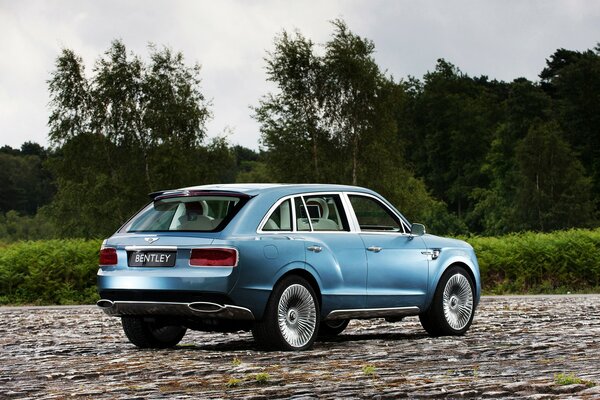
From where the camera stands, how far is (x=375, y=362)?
10.7 meters

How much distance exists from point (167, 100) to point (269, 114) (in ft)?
23.9

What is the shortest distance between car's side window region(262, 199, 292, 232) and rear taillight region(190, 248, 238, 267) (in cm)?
77

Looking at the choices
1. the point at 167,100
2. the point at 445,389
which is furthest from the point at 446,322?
the point at 167,100

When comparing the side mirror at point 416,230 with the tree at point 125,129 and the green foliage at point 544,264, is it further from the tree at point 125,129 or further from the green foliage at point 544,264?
the tree at point 125,129

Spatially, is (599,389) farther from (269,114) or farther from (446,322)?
(269,114)

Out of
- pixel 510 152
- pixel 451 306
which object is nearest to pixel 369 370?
pixel 451 306

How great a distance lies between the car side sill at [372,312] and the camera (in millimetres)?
12531

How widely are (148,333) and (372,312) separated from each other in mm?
2424

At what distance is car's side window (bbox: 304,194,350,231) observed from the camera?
12688 mm

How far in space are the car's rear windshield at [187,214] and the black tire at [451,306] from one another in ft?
10.3

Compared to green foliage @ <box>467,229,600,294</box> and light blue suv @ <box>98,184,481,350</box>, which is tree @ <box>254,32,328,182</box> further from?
light blue suv @ <box>98,184,481,350</box>

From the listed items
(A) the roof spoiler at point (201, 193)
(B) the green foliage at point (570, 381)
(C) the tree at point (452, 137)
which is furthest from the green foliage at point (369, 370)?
(C) the tree at point (452, 137)

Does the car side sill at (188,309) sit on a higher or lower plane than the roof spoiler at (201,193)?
lower

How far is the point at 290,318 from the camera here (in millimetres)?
11859
